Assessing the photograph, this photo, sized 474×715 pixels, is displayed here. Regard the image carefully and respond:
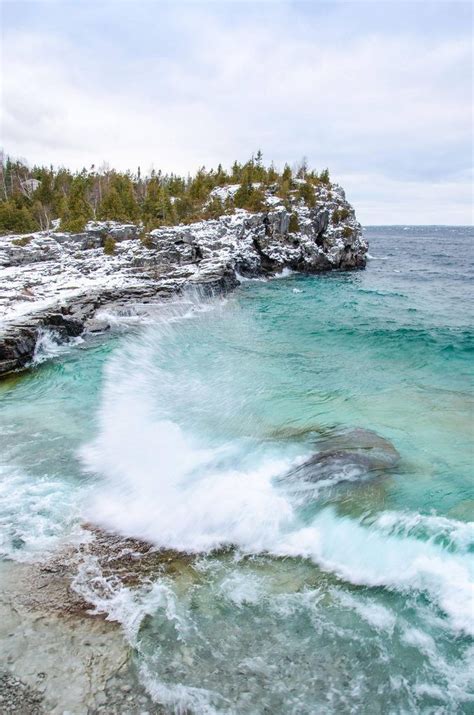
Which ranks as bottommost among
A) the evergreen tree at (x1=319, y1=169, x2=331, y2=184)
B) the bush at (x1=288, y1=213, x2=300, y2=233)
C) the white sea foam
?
the white sea foam

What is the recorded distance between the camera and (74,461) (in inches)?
585

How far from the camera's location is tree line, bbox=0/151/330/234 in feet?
177

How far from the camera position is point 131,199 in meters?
59.8

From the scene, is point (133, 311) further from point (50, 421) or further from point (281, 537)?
point (281, 537)

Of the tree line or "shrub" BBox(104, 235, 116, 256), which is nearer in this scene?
"shrub" BBox(104, 235, 116, 256)

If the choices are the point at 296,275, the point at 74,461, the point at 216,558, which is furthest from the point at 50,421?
the point at 296,275

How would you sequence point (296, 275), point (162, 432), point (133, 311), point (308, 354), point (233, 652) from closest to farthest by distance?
point (233, 652)
point (162, 432)
point (308, 354)
point (133, 311)
point (296, 275)

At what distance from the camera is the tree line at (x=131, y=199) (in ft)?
177

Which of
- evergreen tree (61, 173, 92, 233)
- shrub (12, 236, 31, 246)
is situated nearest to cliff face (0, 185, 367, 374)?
shrub (12, 236, 31, 246)

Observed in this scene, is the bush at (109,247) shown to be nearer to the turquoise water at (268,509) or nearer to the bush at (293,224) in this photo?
the turquoise water at (268,509)

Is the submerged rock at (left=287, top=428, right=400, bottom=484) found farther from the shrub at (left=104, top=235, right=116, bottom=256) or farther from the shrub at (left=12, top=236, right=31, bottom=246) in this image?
the shrub at (left=12, top=236, right=31, bottom=246)

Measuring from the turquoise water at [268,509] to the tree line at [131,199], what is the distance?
3412 centimetres

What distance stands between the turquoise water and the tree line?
34.1 metres

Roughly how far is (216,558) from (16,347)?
63.0ft
